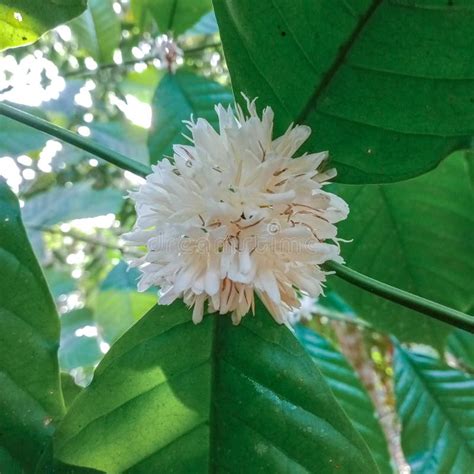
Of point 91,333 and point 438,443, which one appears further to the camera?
point 91,333

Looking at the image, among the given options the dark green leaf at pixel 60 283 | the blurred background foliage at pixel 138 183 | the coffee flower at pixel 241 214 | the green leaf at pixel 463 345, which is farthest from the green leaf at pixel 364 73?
the dark green leaf at pixel 60 283

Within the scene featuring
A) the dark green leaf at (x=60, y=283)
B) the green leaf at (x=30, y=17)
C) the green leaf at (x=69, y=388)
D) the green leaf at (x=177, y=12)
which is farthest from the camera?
the dark green leaf at (x=60, y=283)

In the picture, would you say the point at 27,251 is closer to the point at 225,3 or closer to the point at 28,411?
the point at 28,411

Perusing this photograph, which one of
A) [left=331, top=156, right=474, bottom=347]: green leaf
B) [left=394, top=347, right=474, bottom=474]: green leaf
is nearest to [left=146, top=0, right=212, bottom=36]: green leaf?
[left=331, top=156, right=474, bottom=347]: green leaf

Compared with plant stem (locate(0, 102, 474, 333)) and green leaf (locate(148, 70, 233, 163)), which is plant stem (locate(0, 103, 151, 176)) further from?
green leaf (locate(148, 70, 233, 163))

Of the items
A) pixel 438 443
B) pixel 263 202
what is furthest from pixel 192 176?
pixel 438 443

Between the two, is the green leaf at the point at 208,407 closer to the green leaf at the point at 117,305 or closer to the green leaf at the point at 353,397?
the green leaf at the point at 353,397
